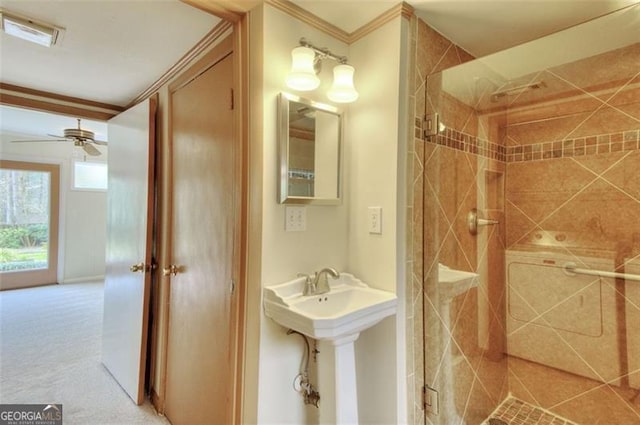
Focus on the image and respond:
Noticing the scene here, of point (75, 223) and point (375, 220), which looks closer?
point (375, 220)

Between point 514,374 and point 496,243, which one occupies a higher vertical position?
point 496,243

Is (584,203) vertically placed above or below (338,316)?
above

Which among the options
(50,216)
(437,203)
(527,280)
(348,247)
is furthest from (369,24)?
(50,216)

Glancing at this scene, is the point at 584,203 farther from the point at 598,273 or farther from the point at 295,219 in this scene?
the point at 295,219

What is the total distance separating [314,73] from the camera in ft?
4.23

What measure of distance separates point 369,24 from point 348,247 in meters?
1.04

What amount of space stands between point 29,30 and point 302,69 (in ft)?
4.70

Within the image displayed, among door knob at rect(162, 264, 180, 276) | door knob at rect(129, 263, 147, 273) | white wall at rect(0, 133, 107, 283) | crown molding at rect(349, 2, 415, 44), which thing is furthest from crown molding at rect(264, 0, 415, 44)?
white wall at rect(0, 133, 107, 283)

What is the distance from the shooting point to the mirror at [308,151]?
1.32m

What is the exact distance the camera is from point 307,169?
1.41m

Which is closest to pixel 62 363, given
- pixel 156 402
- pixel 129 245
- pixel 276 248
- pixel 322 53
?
pixel 156 402

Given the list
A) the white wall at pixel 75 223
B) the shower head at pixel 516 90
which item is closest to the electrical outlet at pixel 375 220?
the shower head at pixel 516 90

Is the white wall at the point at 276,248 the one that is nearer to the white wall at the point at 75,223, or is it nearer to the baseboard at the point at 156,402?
the baseboard at the point at 156,402

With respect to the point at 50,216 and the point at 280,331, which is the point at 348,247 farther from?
the point at 50,216
